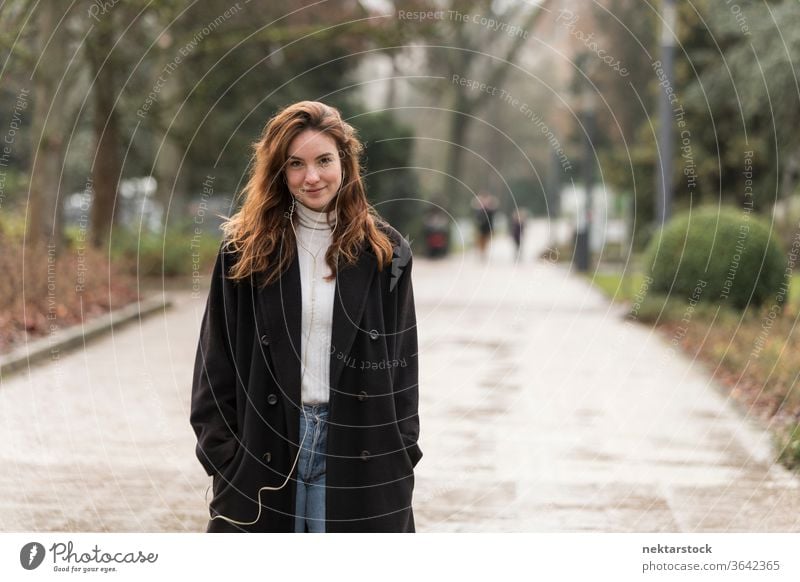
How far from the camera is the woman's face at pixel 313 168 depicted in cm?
424

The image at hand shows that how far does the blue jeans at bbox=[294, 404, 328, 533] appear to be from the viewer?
4.20 m

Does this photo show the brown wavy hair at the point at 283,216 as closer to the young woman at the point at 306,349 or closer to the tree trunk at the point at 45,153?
the young woman at the point at 306,349

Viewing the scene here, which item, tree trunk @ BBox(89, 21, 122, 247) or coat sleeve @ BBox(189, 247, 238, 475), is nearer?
coat sleeve @ BBox(189, 247, 238, 475)

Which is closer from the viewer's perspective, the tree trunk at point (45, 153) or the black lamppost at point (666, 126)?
the tree trunk at point (45, 153)

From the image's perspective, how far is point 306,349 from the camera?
4188 mm

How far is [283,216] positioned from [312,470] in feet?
2.73

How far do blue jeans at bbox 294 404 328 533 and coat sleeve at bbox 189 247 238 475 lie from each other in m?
0.23

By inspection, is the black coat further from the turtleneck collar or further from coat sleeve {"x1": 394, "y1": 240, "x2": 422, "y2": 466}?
the turtleneck collar

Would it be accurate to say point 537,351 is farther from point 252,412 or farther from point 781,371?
point 252,412

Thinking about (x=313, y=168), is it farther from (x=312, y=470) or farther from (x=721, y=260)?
(x=721, y=260)

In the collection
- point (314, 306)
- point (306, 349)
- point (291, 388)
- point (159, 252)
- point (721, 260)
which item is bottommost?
point (159, 252)

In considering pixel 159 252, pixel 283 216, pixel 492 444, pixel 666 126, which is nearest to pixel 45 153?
pixel 159 252

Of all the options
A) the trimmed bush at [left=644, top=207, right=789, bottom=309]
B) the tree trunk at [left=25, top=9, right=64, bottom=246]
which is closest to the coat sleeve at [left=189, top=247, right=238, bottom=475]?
the trimmed bush at [left=644, top=207, right=789, bottom=309]

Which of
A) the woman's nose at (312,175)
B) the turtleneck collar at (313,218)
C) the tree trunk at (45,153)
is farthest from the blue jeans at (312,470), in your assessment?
the tree trunk at (45,153)
